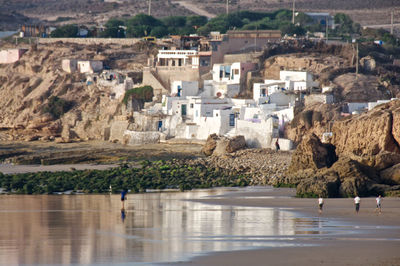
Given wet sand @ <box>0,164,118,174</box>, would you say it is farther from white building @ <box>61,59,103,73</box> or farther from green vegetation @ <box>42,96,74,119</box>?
white building @ <box>61,59,103,73</box>

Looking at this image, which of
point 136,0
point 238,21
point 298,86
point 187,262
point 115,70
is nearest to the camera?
point 187,262

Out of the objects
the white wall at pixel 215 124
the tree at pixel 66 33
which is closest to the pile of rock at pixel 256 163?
the white wall at pixel 215 124

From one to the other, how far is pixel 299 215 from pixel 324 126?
1895 centimetres

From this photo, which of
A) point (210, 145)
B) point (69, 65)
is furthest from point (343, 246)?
point (69, 65)

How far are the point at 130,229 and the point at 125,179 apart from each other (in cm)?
1418

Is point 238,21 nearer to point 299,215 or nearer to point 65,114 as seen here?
point 65,114

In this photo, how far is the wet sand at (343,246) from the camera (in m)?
19.2

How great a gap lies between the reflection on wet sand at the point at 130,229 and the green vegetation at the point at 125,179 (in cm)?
414

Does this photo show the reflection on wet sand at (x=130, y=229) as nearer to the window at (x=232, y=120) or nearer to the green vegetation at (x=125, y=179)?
the green vegetation at (x=125, y=179)

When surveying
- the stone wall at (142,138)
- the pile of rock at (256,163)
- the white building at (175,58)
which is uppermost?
the white building at (175,58)

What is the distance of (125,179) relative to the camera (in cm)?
3819

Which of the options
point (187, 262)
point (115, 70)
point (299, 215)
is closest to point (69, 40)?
point (115, 70)

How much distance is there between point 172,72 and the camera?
2409 inches

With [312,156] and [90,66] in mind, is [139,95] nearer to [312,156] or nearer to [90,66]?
[90,66]
